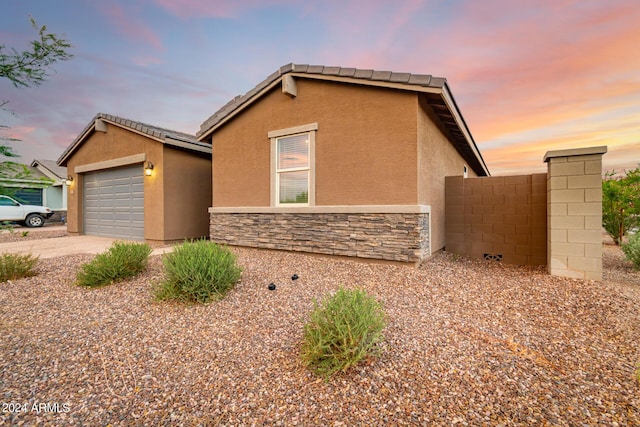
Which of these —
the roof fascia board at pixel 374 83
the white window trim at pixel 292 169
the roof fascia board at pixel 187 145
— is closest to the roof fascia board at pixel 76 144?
the roof fascia board at pixel 187 145

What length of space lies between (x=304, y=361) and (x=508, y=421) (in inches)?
58.0

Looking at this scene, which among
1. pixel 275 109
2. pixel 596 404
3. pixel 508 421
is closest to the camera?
pixel 508 421

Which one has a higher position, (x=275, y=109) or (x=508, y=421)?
(x=275, y=109)

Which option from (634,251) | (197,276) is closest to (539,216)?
(634,251)

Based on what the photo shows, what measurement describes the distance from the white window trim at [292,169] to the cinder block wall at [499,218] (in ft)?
11.6

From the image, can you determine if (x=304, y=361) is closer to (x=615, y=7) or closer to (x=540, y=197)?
(x=540, y=197)

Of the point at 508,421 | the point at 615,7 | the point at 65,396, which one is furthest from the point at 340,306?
the point at 615,7

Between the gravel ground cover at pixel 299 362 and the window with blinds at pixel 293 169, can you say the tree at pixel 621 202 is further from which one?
the window with blinds at pixel 293 169

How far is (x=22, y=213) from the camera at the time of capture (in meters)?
13.8

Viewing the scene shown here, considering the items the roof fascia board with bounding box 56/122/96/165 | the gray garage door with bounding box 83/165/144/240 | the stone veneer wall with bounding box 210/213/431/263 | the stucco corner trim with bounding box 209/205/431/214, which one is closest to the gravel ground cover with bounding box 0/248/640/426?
the stone veneer wall with bounding box 210/213/431/263

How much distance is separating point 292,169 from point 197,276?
3.64 metres

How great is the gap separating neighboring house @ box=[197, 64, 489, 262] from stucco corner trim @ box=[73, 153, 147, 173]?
253 centimetres

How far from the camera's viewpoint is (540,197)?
18.6 ft

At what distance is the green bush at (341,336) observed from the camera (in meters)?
2.17
